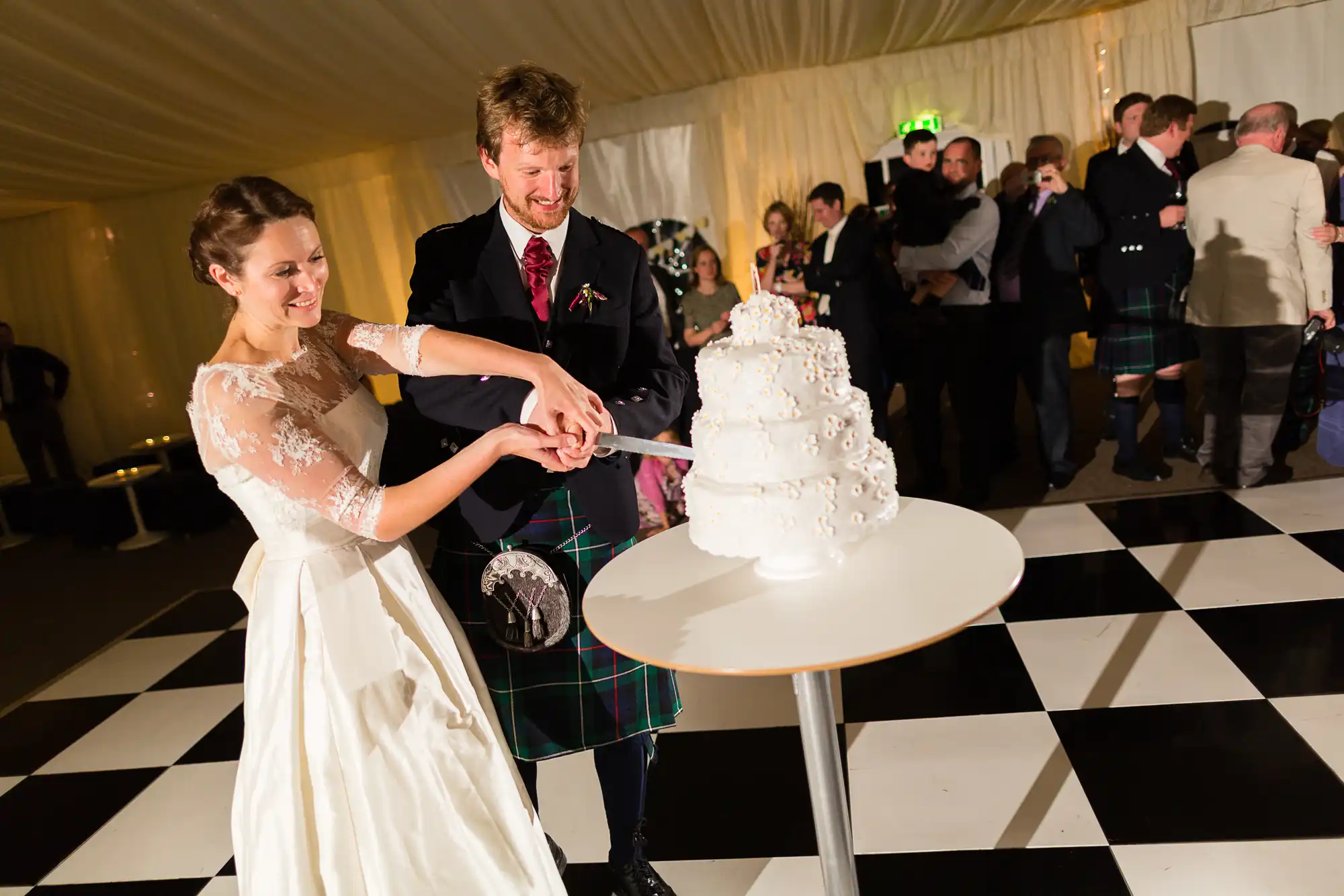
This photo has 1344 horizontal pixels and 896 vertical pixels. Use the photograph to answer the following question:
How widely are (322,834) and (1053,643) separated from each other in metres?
1.98

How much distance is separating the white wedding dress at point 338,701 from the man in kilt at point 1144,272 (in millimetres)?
3265

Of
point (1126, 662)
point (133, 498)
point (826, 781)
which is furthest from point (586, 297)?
point (133, 498)

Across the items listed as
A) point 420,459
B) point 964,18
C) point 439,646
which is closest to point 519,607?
point 439,646

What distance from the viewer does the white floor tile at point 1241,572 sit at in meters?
2.57

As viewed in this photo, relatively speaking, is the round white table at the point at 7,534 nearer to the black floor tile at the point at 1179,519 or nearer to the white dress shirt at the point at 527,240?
the white dress shirt at the point at 527,240

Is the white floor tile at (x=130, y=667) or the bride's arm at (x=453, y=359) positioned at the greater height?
the bride's arm at (x=453, y=359)

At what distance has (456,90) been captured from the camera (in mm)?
5164

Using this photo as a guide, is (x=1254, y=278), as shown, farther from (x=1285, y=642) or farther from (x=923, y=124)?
(x=923, y=124)

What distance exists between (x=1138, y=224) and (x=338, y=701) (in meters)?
3.54

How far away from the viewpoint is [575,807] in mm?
2152

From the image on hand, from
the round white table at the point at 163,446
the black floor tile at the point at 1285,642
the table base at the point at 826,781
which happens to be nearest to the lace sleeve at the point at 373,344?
the table base at the point at 826,781

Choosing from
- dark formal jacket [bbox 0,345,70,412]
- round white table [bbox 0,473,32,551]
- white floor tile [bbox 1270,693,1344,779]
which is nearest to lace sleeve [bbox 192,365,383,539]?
white floor tile [bbox 1270,693,1344,779]

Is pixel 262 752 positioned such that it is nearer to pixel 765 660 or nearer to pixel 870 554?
pixel 765 660

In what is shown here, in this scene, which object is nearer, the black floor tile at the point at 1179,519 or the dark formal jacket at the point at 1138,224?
the black floor tile at the point at 1179,519
